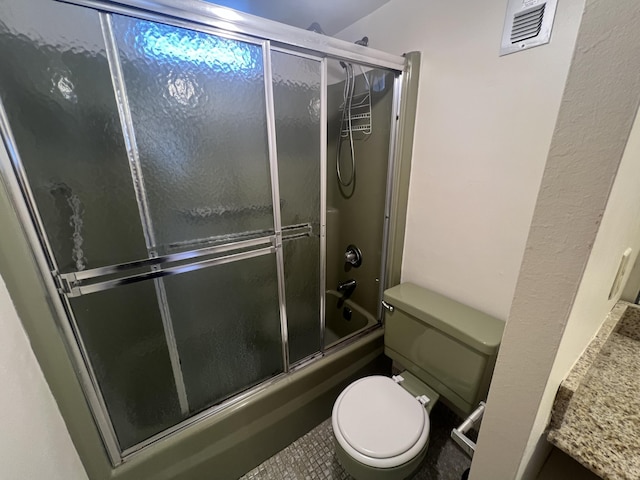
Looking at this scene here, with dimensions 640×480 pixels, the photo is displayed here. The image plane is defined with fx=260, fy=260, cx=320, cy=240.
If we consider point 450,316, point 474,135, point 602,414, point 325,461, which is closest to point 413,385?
point 450,316

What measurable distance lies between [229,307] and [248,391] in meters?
0.45

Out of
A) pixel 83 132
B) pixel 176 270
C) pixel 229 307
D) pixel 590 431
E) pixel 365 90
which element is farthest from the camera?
pixel 365 90

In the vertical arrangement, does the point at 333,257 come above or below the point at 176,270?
below

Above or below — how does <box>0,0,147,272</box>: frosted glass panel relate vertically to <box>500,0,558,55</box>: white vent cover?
below

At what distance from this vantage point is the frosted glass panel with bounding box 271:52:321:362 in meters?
1.12

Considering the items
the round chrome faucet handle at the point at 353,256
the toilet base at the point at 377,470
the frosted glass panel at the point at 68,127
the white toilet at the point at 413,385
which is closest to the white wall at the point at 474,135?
the white toilet at the point at 413,385

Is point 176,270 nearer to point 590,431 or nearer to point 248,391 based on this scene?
point 248,391

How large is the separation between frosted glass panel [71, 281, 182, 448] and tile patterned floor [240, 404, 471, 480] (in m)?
0.56

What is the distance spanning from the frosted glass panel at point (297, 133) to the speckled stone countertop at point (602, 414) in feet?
3.50

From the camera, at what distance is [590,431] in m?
0.53

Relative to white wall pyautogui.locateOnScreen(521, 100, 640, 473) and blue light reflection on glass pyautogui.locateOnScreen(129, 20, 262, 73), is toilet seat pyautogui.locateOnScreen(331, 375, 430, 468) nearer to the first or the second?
white wall pyautogui.locateOnScreen(521, 100, 640, 473)

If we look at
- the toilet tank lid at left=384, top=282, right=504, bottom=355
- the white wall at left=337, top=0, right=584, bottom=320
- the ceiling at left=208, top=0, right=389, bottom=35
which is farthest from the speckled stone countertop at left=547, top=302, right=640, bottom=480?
the ceiling at left=208, top=0, right=389, bottom=35

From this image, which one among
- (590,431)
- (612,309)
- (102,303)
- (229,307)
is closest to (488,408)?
(590,431)

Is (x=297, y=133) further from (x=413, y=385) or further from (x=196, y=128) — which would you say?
(x=413, y=385)
